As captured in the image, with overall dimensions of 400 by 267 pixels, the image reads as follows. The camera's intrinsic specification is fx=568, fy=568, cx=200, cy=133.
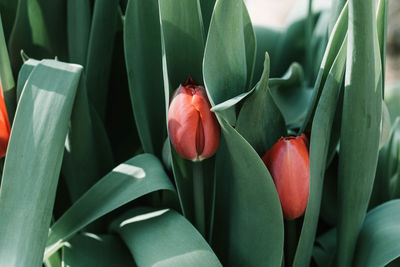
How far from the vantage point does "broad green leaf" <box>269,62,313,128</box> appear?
0.76 metres

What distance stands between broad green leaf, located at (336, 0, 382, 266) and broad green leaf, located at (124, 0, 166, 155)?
8.5 inches

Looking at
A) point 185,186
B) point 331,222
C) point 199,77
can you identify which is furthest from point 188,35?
point 331,222

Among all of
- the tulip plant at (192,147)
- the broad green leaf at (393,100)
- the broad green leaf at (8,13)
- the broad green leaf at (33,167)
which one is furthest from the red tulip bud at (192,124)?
the broad green leaf at (393,100)

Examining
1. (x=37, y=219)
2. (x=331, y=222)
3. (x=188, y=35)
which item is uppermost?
(x=188, y=35)

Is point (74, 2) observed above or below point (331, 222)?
above

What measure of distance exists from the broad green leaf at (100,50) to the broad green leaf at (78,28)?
0.08 feet

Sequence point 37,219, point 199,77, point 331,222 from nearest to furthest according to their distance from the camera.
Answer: point 37,219
point 199,77
point 331,222

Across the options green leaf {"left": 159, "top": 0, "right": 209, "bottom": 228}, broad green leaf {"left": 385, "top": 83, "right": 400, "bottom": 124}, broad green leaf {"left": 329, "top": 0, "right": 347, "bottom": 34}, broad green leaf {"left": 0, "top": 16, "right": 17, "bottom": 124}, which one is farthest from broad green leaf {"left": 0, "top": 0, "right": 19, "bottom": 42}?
broad green leaf {"left": 385, "top": 83, "right": 400, "bottom": 124}

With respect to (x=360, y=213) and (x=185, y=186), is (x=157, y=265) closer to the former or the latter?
(x=185, y=186)

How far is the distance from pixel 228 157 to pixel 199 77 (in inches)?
3.6

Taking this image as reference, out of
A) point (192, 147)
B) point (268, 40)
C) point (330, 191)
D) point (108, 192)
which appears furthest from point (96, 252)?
point (268, 40)

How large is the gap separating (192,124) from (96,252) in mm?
197

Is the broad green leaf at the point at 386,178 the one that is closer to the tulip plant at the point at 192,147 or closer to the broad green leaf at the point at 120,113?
the tulip plant at the point at 192,147

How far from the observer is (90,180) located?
0.66 m
